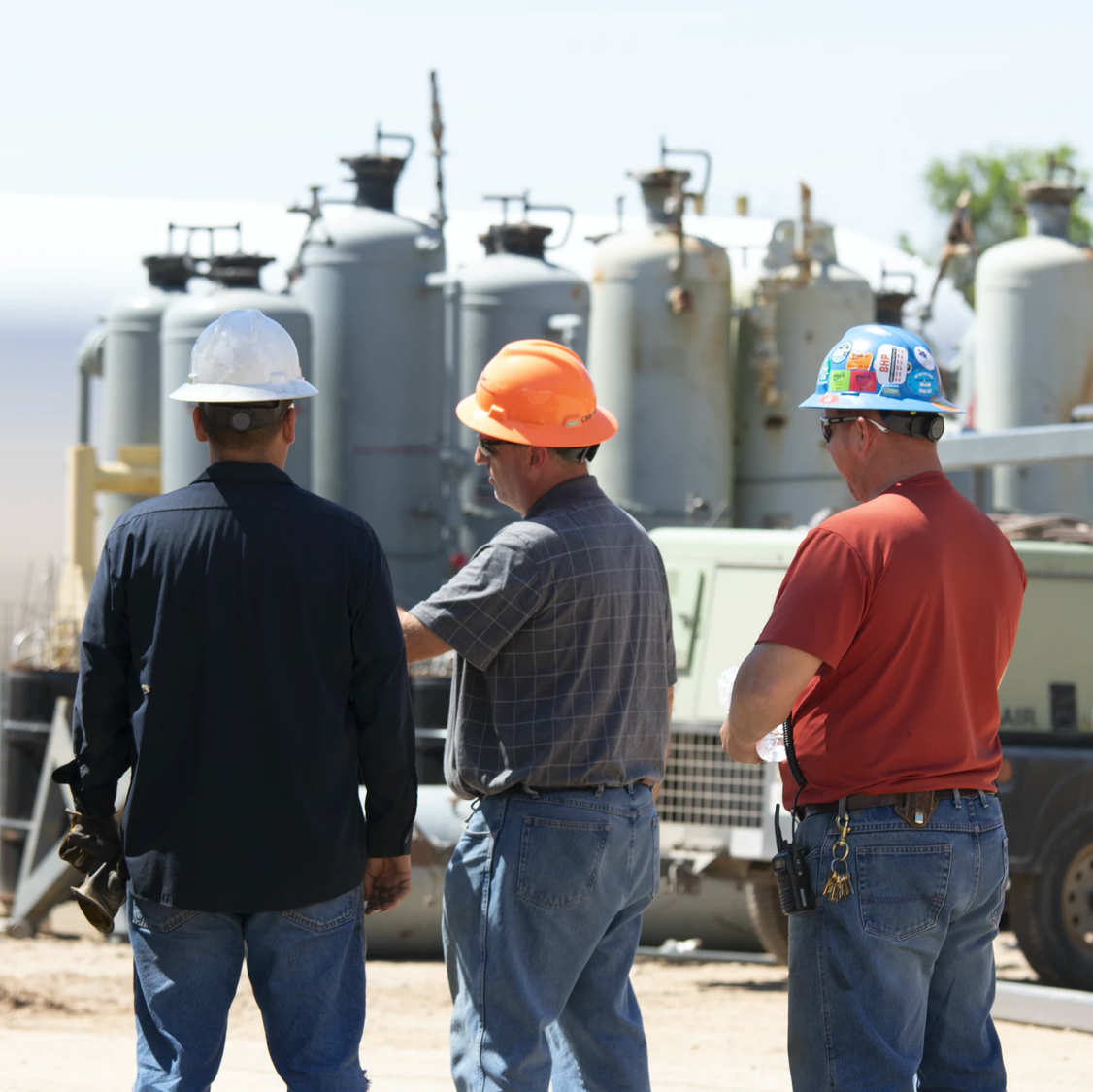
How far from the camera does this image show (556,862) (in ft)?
11.3

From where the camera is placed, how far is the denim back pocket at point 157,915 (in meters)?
3.17

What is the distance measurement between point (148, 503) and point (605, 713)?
3.35 ft

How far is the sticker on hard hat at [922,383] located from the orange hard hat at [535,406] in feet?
2.09

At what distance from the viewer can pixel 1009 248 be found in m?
12.6

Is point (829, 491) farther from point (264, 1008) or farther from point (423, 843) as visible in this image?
point (264, 1008)

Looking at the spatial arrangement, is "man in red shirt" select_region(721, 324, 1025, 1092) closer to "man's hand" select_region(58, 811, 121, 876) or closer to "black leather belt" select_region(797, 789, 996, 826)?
"black leather belt" select_region(797, 789, 996, 826)

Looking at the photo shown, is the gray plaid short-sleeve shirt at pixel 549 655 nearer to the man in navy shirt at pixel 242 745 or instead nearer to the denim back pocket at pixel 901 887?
the man in navy shirt at pixel 242 745

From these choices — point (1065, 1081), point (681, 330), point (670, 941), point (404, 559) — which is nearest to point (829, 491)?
point (681, 330)

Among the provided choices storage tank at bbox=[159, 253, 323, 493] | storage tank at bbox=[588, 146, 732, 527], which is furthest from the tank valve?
storage tank at bbox=[159, 253, 323, 493]

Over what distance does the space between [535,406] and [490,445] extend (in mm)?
132

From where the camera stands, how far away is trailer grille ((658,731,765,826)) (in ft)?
25.3

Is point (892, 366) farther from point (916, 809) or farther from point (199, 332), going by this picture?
point (199, 332)

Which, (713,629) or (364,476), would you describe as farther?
(364,476)

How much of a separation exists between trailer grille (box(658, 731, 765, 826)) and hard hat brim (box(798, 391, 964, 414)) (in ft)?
14.4
